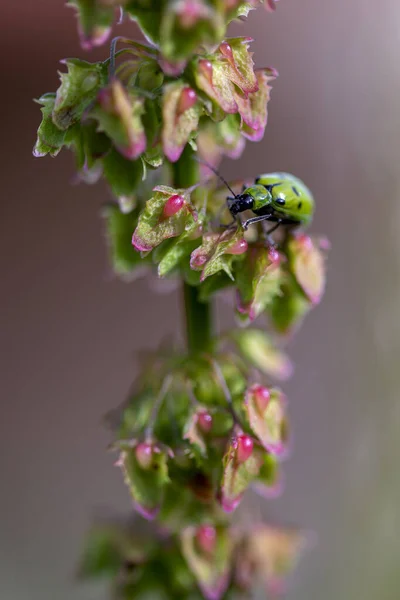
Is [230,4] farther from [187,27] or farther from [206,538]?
[206,538]

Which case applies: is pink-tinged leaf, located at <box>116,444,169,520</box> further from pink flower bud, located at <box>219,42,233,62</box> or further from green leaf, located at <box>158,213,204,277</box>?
pink flower bud, located at <box>219,42,233,62</box>

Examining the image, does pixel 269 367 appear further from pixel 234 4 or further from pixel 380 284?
pixel 380 284

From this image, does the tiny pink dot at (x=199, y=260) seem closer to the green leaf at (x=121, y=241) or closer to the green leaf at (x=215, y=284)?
the green leaf at (x=215, y=284)

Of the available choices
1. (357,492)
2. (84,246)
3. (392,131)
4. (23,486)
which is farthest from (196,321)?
(84,246)

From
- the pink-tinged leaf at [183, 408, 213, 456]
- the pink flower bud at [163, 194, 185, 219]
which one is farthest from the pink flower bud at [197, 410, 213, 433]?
the pink flower bud at [163, 194, 185, 219]

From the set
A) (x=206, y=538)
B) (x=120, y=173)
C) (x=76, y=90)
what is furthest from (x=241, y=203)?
(x=206, y=538)
